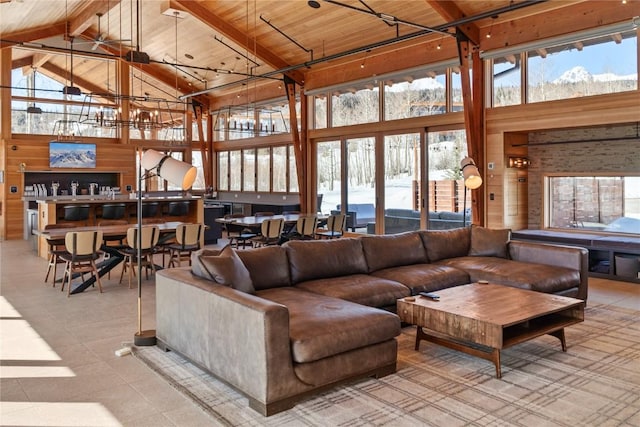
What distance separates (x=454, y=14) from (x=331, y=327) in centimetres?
693

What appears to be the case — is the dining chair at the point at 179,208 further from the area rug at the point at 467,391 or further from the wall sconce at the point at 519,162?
the area rug at the point at 467,391

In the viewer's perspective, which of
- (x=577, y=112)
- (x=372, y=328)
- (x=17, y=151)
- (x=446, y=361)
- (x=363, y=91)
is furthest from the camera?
(x=17, y=151)

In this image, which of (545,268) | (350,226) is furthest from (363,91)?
(545,268)

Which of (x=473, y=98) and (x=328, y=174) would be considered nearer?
(x=473, y=98)

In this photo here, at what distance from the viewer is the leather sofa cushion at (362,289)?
4.60m

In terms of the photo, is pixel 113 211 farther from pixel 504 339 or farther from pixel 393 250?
pixel 504 339

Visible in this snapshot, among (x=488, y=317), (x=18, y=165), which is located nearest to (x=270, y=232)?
(x=488, y=317)

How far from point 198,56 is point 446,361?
1190 cm

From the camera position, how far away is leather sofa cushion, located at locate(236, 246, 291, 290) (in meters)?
4.59

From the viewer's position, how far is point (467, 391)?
3510mm

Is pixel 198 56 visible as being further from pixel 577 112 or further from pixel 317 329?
pixel 317 329

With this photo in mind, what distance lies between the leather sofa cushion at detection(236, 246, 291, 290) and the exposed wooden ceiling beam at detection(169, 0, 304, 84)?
781 cm

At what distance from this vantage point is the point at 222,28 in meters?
11.4

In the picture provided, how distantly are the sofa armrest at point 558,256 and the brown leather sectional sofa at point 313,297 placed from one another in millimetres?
11
